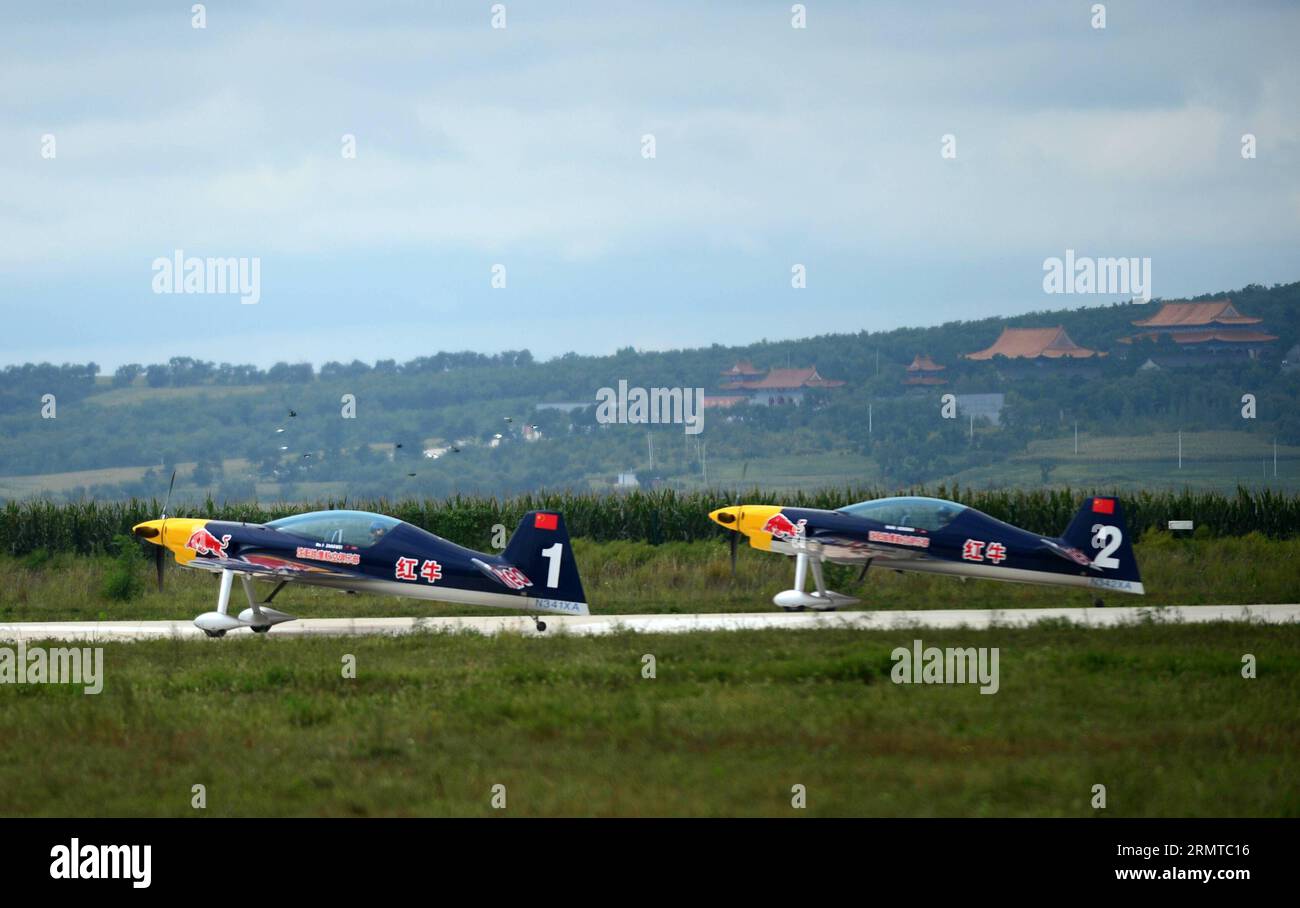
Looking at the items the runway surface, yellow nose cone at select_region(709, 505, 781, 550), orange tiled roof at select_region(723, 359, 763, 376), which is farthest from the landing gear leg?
orange tiled roof at select_region(723, 359, 763, 376)

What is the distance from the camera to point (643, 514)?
36719 millimetres

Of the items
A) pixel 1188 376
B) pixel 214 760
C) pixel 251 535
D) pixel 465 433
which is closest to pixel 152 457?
pixel 465 433

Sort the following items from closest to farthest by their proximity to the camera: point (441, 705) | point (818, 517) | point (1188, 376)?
point (441, 705) < point (818, 517) < point (1188, 376)

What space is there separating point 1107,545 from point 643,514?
15.8m

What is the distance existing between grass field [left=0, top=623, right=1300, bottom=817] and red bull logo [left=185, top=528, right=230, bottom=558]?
11.5ft

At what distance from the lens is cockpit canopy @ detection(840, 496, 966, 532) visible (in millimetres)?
22984

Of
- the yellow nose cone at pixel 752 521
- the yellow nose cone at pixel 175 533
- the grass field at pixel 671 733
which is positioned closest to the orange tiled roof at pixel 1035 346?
the yellow nose cone at pixel 752 521

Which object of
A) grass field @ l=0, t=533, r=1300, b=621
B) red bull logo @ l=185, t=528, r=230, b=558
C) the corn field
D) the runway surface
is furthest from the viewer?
the corn field

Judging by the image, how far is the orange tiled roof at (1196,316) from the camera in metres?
139

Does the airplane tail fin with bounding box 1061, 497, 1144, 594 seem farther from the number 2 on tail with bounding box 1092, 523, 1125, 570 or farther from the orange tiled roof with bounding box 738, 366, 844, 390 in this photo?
the orange tiled roof with bounding box 738, 366, 844, 390

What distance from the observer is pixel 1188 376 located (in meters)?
134

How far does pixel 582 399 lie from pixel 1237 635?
440 ft
